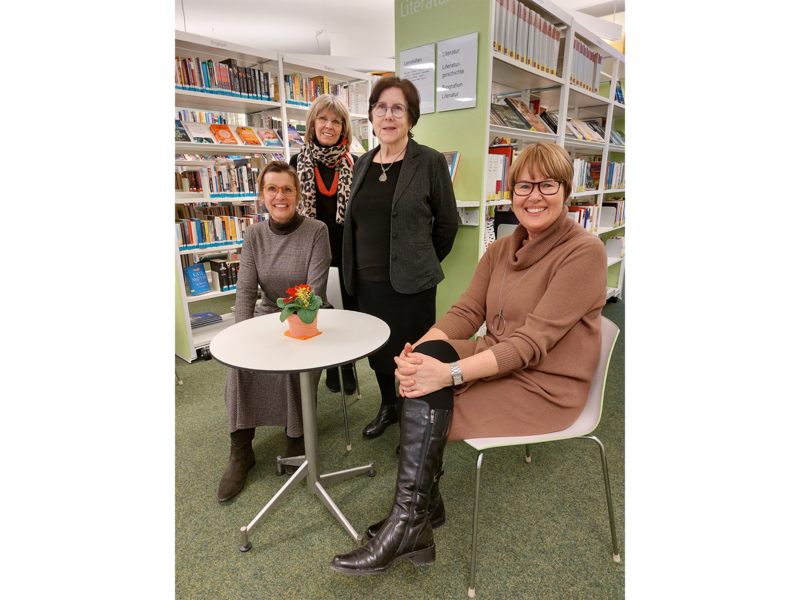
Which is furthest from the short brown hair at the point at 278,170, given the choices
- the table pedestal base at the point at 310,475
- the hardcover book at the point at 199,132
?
the hardcover book at the point at 199,132

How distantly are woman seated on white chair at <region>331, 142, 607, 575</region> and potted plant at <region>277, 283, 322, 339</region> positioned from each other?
392 mm

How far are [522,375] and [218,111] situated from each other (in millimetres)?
3736

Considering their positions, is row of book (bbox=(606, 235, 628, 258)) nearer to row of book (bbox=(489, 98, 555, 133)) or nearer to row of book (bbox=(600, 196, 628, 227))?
row of book (bbox=(600, 196, 628, 227))

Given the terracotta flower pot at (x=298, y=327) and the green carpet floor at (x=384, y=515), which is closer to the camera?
the green carpet floor at (x=384, y=515)

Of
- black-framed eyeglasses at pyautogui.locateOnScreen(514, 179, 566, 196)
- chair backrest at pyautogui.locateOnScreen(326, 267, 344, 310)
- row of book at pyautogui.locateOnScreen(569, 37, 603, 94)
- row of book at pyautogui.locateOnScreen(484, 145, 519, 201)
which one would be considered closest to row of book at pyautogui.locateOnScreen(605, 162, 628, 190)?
row of book at pyautogui.locateOnScreen(569, 37, 603, 94)

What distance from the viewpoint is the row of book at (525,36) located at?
8.02ft

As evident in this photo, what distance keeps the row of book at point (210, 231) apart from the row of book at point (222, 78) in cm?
99

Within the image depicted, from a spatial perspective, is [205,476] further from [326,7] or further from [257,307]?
[326,7]

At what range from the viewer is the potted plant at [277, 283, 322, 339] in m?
1.58

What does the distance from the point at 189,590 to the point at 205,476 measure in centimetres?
63

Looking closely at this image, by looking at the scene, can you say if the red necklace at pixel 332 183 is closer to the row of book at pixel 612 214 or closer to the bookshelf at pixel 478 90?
the bookshelf at pixel 478 90
